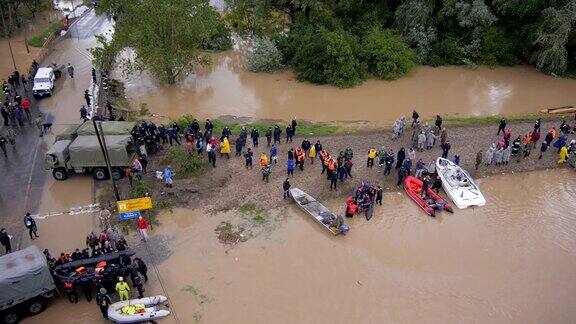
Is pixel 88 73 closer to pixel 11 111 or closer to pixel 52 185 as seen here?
pixel 11 111

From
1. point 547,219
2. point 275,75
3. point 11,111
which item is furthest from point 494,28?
point 11,111

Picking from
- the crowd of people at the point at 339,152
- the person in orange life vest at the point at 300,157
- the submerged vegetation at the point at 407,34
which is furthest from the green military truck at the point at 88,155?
the submerged vegetation at the point at 407,34

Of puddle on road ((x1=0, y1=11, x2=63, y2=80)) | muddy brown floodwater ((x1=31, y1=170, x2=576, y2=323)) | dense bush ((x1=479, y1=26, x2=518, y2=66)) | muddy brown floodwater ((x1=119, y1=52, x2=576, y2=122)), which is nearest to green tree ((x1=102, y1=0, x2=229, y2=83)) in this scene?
muddy brown floodwater ((x1=119, y1=52, x2=576, y2=122))

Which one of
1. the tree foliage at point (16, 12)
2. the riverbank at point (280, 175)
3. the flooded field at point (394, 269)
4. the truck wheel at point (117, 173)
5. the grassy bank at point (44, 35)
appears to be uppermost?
the tree foliage at point (16, 12)

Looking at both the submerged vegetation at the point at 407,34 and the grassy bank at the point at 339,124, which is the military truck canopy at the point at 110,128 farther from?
the submerged vegetation at the point at 407,34

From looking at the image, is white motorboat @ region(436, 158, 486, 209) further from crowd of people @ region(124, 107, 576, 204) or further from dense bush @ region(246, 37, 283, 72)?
dense bush @ region(246, 37, 283, 72)

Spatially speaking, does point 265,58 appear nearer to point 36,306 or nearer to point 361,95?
point 361,95
